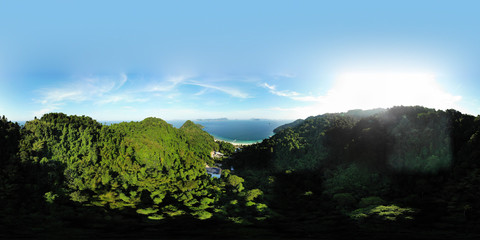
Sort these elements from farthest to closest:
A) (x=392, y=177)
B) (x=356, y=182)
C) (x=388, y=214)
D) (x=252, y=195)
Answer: (x=356, y=182)
(x=252, y=195)
(x=392, y=177)
(x=388, y=214)

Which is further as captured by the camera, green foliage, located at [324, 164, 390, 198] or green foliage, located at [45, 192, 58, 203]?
green foliage, located at [324, 164, 390, 198]

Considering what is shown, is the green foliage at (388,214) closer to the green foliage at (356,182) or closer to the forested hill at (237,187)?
the forested hill at (237,187)

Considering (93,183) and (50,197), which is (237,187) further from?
(50,197)

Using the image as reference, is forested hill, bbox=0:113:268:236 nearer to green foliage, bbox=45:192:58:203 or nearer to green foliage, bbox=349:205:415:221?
green foliage, bbox=45:192:58:203

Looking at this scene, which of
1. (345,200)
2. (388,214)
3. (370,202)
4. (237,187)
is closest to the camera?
(388,214)

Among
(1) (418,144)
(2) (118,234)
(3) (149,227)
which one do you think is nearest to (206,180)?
(3) (149,227)

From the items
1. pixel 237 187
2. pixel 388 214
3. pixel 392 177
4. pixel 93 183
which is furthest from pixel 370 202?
pixel 93 183

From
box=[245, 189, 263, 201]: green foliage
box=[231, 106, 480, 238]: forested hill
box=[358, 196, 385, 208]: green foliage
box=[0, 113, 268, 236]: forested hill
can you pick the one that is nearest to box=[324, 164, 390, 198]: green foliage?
box=[231, 106, 480, 238]: forested hill

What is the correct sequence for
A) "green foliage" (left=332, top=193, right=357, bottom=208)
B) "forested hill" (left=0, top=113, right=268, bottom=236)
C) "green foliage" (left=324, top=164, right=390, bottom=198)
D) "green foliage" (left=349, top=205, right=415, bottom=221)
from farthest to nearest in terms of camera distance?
"green foliage" (left=324, top=164, right=390, bottom=198) < "green foliage" (left=332, top=193, right=357, bottom=208) < "forested hill" (left=0, top=113, right=268, bottom=236) < "green foliage" (left=349, top=205, right=415, bottom=221)

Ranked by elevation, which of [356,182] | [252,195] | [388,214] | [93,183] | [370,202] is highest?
[93,183]

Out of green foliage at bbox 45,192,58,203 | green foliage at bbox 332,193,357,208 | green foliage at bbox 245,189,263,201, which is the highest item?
green foliage at bbox 45,192,58,203
